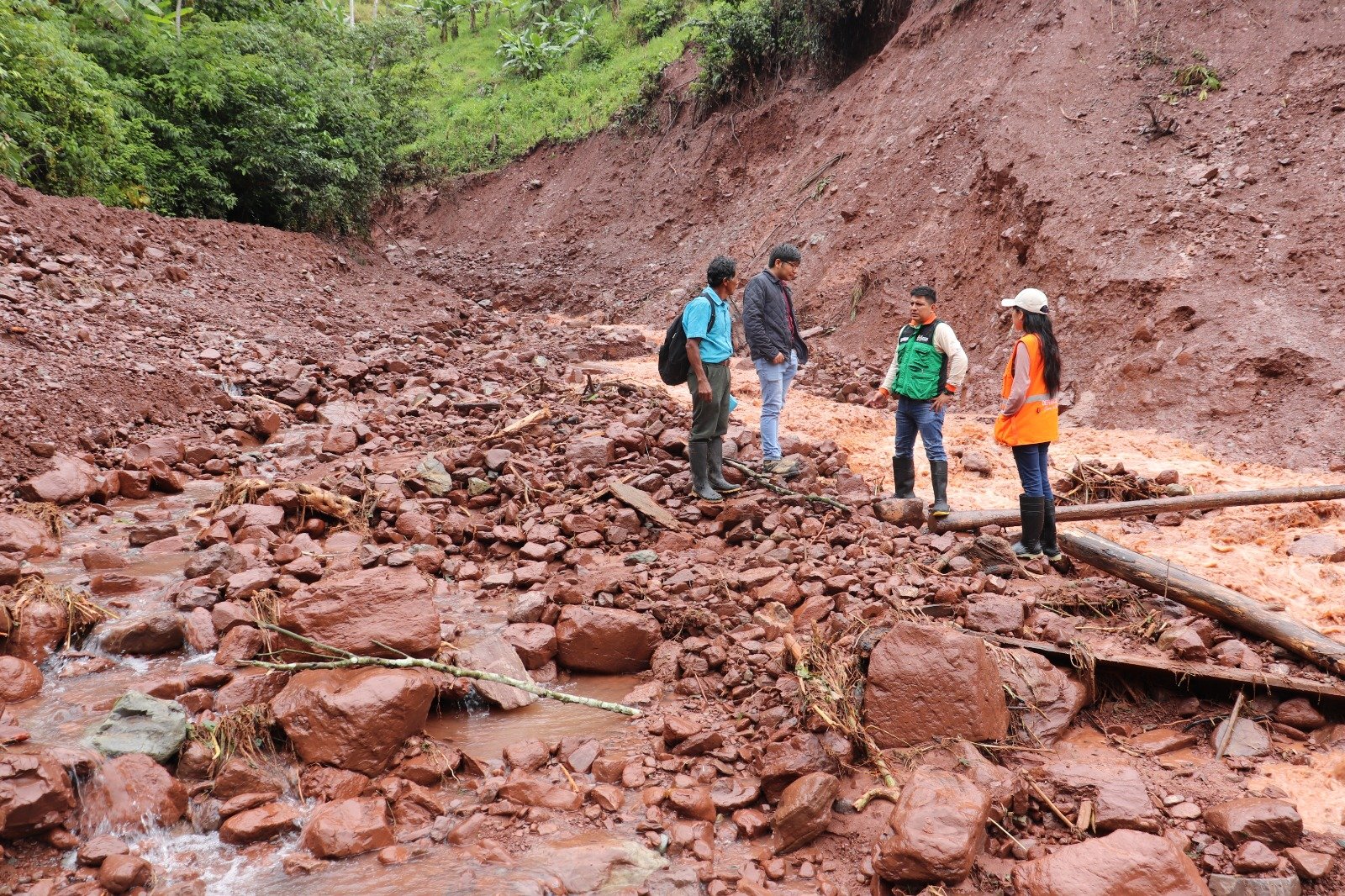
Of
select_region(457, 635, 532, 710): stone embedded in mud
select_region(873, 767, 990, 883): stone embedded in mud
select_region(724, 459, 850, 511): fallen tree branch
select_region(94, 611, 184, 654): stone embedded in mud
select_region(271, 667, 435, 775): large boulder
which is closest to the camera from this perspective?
select_region(873, 767, 990, 883): stone embedded in mud

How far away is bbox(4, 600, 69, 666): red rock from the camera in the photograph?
13.4ft

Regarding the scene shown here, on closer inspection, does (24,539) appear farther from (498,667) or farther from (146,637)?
(498,667)

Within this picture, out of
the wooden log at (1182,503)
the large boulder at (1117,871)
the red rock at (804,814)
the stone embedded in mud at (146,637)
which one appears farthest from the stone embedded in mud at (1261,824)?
the stone embedded in mud at (146,637)

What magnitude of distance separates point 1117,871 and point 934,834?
53 cm

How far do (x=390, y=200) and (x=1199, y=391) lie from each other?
56.6ft

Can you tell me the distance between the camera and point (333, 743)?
11.1ft

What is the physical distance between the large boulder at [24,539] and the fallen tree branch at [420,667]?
7.41 feet

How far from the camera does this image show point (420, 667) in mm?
3854

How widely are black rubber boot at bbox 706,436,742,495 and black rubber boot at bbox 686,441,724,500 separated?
10cm

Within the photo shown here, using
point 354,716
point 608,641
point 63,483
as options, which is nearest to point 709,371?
point 608,641

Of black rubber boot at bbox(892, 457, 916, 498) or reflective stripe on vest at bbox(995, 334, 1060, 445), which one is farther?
black rubber boot at bbox(892, 457, 916, 498)

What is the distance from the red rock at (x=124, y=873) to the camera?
9.04 ft

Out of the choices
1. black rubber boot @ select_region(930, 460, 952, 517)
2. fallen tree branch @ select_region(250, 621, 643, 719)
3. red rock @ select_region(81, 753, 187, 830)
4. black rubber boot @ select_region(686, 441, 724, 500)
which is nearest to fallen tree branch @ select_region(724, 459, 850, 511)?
black rubber boot @ select_region(686, 441, 724, 500)

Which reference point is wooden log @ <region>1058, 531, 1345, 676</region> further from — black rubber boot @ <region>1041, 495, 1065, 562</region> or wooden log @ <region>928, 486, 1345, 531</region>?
wooden log @ <region>928, 486, 1345, 531</region>
